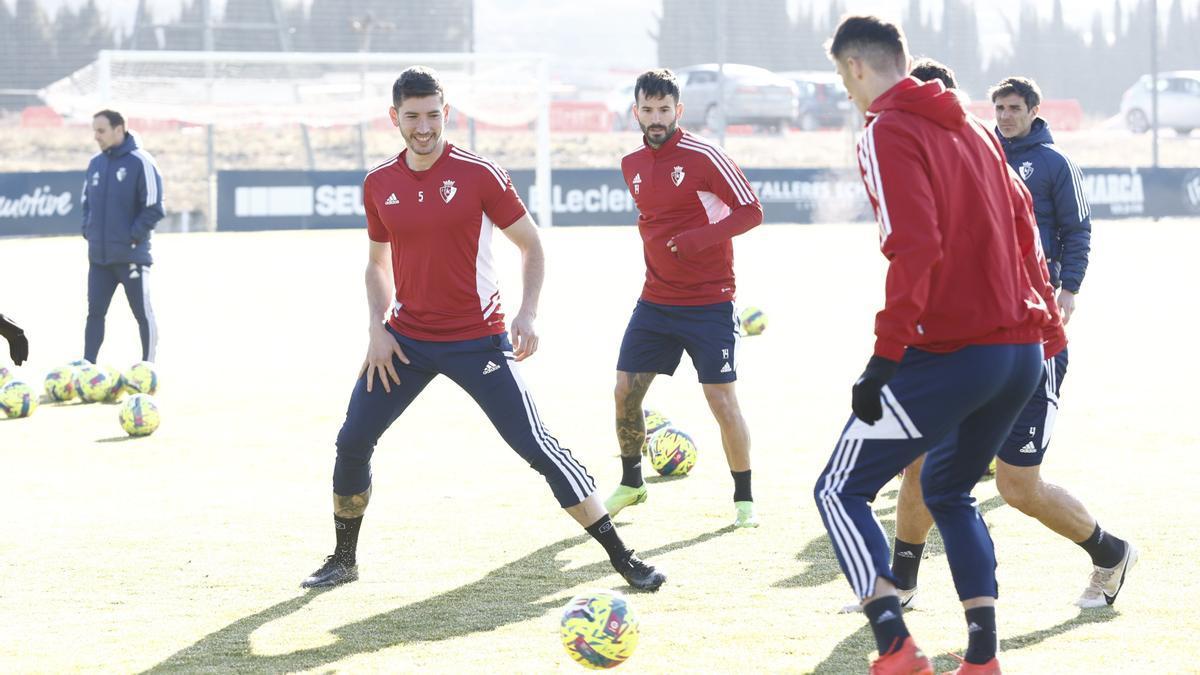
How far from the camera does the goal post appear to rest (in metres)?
34.2

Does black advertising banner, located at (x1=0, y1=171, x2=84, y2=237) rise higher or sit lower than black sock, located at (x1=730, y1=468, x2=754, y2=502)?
higher

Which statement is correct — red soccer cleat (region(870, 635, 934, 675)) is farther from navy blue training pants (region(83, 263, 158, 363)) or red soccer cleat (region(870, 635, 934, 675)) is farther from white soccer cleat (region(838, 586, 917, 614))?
navy blue training pants (region(83, 263, 158, 363))

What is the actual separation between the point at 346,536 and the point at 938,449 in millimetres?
2866

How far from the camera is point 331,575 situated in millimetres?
6523

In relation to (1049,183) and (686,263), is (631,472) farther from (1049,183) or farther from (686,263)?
(1049,183)

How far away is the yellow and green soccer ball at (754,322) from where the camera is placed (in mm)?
15703

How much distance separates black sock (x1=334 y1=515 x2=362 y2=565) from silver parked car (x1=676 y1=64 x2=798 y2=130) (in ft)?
123

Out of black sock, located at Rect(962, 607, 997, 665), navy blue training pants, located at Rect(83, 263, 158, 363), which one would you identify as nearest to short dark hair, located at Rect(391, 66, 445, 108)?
black sock, located at Rect(962, 607, 997, 665)

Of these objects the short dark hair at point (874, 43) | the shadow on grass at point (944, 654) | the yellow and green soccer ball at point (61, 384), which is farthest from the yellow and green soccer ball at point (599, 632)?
the yellow and green soccer ball at point (61, 384)

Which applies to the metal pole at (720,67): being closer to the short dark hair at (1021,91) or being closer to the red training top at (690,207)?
the red training top at (690,207)

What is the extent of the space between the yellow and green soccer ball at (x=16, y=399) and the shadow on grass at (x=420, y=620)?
217 inches

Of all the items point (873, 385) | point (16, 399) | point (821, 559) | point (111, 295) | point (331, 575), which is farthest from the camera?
point (111, 295)

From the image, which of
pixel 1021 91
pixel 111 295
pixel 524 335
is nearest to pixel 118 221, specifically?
pixel 111 295

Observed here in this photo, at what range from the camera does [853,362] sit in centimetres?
1354
